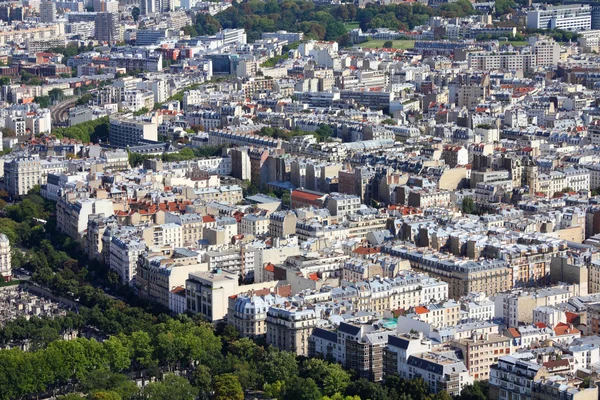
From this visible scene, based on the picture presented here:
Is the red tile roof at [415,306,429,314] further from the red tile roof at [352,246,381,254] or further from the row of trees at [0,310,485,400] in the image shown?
the red tile roof at [352,246,381,254]

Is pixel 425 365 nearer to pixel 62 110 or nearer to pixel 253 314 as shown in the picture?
pixel 253 314

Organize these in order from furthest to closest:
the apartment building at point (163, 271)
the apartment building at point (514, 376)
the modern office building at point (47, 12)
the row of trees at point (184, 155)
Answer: the modern office building at point (47, 12) < the row of trees at point (184, 155) < the apartment building at point (163, 271) < the apartment building at point (514, 376)

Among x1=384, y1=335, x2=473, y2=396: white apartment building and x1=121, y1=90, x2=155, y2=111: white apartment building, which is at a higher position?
x1=121, y1=90, x2=155, y2=111: white apartment building

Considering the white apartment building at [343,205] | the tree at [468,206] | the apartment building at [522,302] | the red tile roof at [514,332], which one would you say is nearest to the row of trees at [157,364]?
the red tile roof at [514,332]

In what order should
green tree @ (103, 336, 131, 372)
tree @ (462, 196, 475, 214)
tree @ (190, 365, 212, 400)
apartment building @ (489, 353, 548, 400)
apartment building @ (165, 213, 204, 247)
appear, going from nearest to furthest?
apartment building @ (489, 353, 548, 400)
tree @ (190, 365, 212, 400)
green tree @ (103, 336, 131, 372)
apartment building @ (165, 213, 204, 247)
tree @ (462, 196, 475, 214)

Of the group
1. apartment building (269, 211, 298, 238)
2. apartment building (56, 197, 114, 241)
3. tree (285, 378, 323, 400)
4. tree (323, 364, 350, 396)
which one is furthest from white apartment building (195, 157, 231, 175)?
tree (285, 378, 323, 400)

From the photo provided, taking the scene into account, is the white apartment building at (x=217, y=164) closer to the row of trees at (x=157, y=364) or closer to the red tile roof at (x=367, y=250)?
the red tile roof at (x=367, y=250)

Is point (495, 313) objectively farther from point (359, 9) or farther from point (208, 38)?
point (359, 9)
